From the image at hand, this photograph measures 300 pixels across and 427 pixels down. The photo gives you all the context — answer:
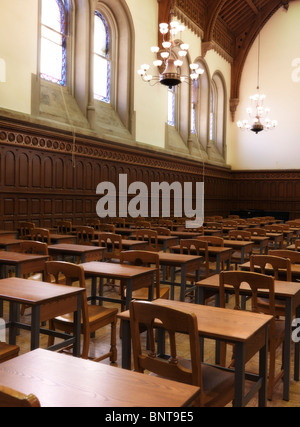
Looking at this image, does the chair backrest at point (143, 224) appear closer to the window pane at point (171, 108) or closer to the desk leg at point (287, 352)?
the desk leg at point (287, 352)

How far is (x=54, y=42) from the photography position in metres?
11.2

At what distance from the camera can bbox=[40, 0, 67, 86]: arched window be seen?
10812mm

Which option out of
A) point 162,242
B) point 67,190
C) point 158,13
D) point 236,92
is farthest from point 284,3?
point 162,242

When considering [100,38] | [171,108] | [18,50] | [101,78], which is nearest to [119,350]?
[18,50]

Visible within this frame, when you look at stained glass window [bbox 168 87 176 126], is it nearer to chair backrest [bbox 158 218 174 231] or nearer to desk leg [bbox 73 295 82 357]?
chair backrest [bbox 158 218 174 231]

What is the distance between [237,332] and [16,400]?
145 cm

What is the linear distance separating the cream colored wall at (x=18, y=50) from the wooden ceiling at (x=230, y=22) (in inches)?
241

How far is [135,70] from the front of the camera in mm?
13523

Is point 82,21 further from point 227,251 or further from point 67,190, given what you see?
point 227,251

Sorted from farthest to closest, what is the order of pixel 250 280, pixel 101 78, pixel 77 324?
pixel 101 78
pixel 77 324
pixel 250 280

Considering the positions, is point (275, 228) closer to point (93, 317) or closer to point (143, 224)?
point (143, 224)

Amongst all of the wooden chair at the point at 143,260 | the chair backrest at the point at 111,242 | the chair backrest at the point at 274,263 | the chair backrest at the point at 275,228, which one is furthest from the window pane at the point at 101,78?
the chair backrest at the point at 274,263

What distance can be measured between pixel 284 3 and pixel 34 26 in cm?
1398

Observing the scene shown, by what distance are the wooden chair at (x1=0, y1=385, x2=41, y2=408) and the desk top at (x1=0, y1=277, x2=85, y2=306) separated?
164 centimetres
